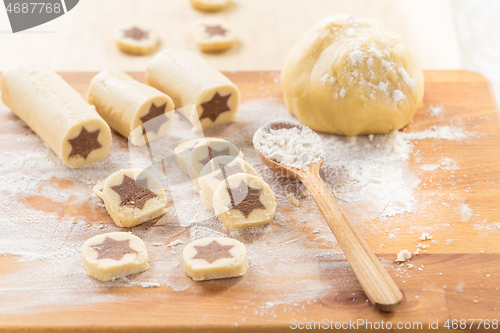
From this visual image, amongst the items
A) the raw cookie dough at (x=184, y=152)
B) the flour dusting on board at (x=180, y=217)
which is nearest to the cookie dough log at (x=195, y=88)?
the flour dusting on board at (x=180, y=217)

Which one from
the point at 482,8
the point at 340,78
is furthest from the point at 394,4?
the point at 340,78

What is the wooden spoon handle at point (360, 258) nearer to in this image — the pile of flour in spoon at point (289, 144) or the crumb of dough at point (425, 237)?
the pile of flour in spoon at point (289, 144)

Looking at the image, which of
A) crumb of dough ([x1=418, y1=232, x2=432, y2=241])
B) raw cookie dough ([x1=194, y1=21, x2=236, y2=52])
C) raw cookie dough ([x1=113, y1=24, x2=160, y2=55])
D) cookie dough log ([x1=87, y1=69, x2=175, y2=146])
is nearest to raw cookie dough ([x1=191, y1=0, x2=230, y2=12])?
raw cookie dough ([x1=194, y1=21, x2=236, y2=52])

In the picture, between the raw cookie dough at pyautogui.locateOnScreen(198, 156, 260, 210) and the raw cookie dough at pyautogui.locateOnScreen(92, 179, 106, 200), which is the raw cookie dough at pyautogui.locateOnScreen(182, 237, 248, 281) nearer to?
the raw cookie dough at pyautogui.locateOnScreen(198, 156, 260, 210)

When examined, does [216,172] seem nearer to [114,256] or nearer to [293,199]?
[293,199]

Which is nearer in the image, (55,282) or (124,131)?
(55,282)

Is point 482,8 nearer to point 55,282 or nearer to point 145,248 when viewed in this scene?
point 145,248

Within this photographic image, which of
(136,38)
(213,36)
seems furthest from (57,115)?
(213,36)
